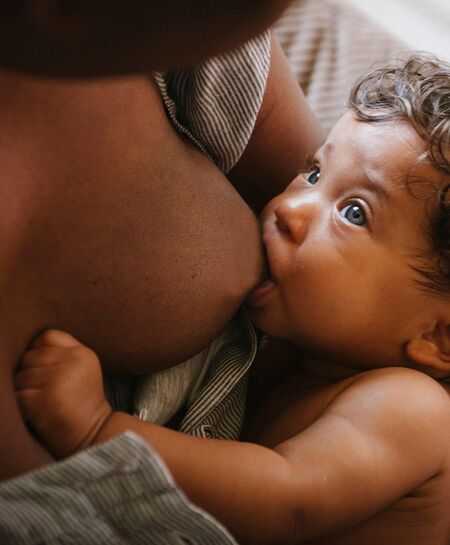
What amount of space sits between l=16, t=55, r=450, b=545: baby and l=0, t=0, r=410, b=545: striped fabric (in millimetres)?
77

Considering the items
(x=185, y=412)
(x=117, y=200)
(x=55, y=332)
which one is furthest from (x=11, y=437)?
(x=185, y=412)

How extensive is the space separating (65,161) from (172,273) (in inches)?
5.8

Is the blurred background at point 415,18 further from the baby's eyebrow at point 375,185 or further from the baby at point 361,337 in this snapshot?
the baby's eyebrow at point 375,185

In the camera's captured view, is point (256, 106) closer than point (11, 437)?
No

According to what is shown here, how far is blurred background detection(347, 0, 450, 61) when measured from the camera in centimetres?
176

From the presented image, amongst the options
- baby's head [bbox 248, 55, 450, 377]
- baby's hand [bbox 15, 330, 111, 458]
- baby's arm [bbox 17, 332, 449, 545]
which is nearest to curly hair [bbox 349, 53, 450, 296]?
baby's head [bbox 248, 55, 450, 377]

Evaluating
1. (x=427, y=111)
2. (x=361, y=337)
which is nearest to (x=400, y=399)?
(x=361, y=337)

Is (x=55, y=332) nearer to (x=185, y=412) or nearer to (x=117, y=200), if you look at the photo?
(x=117, y=200)

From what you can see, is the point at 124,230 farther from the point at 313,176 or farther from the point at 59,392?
the point at 313,176

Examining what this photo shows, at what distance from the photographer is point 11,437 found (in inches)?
23.7

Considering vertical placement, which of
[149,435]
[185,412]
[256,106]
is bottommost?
[185,412]

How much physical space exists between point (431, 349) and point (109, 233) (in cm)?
40

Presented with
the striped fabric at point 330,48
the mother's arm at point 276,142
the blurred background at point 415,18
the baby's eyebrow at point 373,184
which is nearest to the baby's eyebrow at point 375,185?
the baby's eyebrow at point 373,184

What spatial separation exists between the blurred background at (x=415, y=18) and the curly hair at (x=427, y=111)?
72 cm
